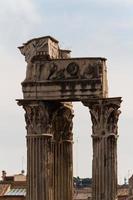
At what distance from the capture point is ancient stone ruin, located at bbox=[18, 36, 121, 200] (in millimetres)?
35844

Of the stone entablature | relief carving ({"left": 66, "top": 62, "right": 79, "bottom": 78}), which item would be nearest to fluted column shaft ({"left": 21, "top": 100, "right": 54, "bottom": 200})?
the stone entablature

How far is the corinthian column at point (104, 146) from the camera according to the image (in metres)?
35.6

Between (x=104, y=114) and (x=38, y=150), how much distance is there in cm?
284

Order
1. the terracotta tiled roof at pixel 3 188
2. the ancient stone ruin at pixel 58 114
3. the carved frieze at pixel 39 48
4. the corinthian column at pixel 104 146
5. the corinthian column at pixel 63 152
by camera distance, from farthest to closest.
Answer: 1. the terracotta tiled roof at pixel 3 188
2. the corinthian column at pixel 63 152
3. the carved frieze at pixel 39 48
4. the ancient stone ruin at pixel 58 114
5. the corinthian column at pixel 104 146

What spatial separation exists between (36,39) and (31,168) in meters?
4.83

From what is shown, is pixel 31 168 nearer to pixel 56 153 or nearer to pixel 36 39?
pixel 56 153

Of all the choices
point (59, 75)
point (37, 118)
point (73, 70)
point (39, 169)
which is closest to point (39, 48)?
point (59, 75)

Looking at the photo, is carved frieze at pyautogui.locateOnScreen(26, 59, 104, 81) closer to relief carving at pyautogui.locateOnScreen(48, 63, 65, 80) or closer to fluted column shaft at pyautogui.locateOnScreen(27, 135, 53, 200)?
relief carving at pyautogui.locateOnScreen(48, 63, 65, 80)

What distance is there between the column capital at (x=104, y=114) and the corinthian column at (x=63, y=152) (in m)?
2.12

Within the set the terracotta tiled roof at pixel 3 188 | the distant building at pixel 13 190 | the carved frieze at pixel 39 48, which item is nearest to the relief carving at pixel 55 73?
the carved frieze at pixel 39 48

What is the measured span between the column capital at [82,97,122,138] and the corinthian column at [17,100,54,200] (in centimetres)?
191

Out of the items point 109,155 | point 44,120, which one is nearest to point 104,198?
point 109,155

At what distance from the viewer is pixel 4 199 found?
331ft

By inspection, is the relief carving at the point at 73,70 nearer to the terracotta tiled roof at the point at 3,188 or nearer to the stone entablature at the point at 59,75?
the stone entablature at the point at 59,75
